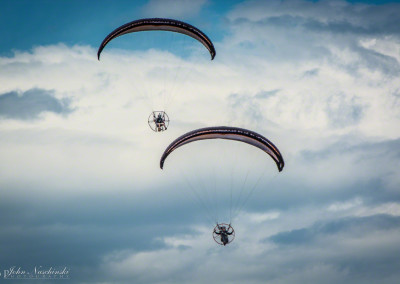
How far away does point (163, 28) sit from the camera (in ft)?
148

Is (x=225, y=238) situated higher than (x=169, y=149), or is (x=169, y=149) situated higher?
(x=169, y=149)

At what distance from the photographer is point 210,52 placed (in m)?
45.6

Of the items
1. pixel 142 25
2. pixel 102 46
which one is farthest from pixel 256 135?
pixel 102 46

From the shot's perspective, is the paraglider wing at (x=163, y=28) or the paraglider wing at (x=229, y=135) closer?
the paraglider wing at (x=229, y=135)

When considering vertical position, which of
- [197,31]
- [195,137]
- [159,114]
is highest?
[197,31]

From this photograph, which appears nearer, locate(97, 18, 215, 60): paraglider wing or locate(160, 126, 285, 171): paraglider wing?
locate(160, 126, 285, 171): paraglider wing

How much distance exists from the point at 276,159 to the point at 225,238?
9.02 meters

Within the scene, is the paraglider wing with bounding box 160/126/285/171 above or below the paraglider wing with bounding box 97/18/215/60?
below

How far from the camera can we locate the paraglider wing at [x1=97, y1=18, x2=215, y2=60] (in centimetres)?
4397

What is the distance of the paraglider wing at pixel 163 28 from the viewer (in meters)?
44.0

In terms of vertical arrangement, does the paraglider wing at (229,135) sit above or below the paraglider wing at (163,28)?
below

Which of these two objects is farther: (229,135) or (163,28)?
(163,28)

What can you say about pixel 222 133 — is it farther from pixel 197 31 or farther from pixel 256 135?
pixel 197 31

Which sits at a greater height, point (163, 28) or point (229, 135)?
point (163, 28)
